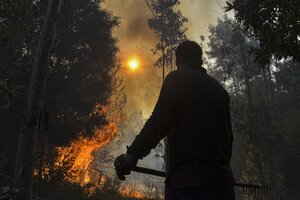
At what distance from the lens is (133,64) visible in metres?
33.2

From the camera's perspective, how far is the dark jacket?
8.19 feet

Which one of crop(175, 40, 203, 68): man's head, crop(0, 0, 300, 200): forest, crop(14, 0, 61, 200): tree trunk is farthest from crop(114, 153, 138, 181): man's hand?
crop(14, 0, 61, 200): tree trunk

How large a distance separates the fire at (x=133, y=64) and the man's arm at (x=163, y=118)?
2940cm

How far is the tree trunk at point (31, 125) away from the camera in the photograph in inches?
276

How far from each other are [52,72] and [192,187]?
53.6 ft

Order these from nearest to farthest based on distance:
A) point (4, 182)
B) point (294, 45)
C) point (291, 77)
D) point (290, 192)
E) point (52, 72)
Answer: point (294, 45) < point (4, 182) < point (52, 72) < point (290, 192) < point (291, 77)

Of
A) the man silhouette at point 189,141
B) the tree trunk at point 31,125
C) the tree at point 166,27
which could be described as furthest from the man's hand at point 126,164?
the tree at point 166,27

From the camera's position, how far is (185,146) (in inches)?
100

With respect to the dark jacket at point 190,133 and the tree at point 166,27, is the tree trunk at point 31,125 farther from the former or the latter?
the tree at point 166,27

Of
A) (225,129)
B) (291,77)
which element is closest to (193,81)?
(225,129)

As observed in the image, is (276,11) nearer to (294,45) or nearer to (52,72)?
(294,45)

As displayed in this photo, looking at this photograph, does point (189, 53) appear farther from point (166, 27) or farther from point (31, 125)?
point (166, 27)

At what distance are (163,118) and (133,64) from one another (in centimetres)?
3086

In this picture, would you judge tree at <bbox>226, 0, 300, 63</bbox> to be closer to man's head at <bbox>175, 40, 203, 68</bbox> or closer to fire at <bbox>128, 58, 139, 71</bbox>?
man's head at <bbox>175, 40, 203, 68</bbox>
